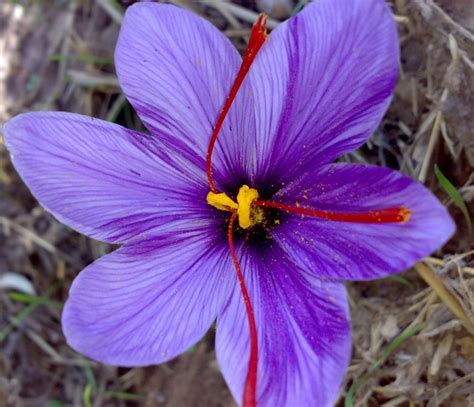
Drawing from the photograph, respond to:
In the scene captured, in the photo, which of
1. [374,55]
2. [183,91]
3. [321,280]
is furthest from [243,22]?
[321,280]

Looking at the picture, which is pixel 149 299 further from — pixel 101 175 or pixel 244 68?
pixel 244 68

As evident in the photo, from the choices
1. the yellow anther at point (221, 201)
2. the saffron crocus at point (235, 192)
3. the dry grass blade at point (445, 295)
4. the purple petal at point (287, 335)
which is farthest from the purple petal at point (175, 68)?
the dry grass blade at point (445, 295)

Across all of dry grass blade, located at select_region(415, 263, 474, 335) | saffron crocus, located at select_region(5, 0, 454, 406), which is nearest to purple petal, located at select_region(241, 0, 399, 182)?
saffron crocus, located at select_region(5, 0, 454, 406)

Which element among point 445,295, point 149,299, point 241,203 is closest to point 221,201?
point 241,203

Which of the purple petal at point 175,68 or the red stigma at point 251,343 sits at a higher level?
the purple petal at point 175,68

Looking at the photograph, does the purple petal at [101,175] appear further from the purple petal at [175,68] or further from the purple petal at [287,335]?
the purple petal at [287,335]
